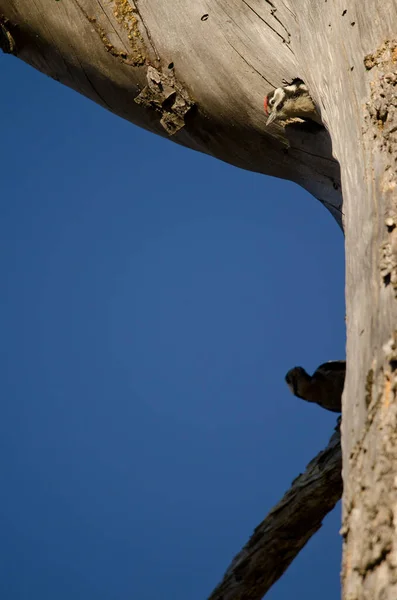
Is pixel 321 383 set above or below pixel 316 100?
below

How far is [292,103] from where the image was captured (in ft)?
3.01

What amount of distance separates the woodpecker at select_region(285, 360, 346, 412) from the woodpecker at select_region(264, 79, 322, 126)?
0.45 m

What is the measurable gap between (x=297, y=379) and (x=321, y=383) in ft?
0.14

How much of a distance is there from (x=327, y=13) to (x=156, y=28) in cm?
34

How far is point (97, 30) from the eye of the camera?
3.62ft

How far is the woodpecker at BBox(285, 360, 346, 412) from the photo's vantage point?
46.0 inches

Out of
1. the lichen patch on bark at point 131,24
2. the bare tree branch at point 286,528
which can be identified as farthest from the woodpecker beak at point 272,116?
the bare tree branch at point 286,528

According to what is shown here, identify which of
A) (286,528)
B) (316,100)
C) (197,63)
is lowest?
(286,528)

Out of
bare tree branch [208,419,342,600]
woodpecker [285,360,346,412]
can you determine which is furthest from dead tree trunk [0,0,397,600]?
bare tree branch [208,419,342,600]

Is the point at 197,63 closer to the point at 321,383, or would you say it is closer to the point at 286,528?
the point at 321,383

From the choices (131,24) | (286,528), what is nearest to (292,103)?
(131,24)

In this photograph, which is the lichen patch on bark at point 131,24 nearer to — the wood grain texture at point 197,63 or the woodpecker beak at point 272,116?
the wood grain texture at point 197,63

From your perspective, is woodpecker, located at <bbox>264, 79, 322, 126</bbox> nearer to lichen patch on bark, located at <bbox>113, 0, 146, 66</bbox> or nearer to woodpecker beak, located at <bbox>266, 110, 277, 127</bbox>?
woodpecker beak, located at <bbox>266, 110, 277, 127</bbox>

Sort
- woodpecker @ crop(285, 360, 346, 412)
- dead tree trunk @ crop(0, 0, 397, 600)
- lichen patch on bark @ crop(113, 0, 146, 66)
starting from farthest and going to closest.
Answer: woodpecker @ crop(285, 360, 346, 412) < lichen patch on bark @ crop(113, 0, 146, 66) < dead tree trunk @ crop(0, 0, 397, 600)
